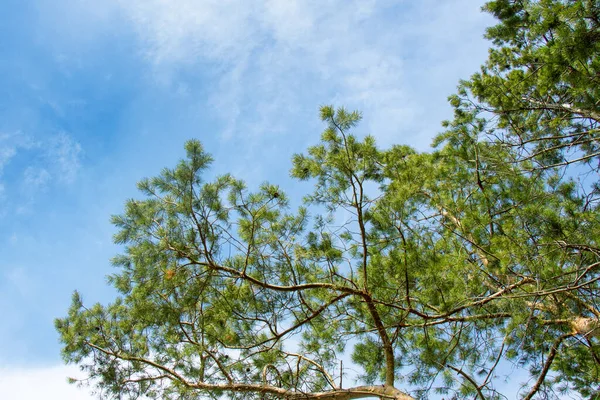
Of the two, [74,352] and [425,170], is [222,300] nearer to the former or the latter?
[74,352]

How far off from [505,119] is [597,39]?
4.32 ft

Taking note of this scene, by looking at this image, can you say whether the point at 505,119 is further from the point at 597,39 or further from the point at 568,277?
the point at 568,277

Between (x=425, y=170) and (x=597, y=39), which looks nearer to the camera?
(x=597, y=39)

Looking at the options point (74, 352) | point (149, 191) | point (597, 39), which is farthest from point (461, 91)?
point (74, 352)

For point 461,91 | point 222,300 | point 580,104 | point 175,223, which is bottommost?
point 222,300

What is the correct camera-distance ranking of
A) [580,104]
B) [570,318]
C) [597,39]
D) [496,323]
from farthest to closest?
[580,104] → [496,323] → [570,318] → [597,39]

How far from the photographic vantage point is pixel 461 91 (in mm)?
5066

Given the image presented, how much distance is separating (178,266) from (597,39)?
3556 millimetres

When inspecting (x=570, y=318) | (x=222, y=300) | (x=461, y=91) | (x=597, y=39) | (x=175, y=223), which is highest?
(x=461, y=91)

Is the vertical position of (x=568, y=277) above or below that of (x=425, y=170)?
below

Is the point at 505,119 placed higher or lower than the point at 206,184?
higher

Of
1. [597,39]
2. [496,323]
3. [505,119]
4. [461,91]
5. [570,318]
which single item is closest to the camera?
[597,39]

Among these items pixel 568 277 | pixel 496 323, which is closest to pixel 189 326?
pixel 496 323

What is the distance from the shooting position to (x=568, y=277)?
3.28 metres
